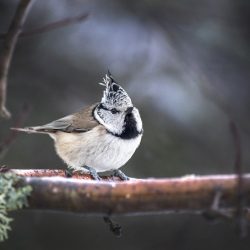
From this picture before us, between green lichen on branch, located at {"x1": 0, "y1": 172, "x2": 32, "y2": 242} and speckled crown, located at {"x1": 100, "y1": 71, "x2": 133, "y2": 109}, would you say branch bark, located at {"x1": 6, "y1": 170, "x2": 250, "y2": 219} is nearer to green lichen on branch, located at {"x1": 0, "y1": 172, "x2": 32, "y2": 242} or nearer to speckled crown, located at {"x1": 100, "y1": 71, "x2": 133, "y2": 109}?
green lichen on branch, located at {"x1": 0, "y1": 172, "x2": 32, "y2": 242}

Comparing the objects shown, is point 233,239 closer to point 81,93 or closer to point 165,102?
point 165,102

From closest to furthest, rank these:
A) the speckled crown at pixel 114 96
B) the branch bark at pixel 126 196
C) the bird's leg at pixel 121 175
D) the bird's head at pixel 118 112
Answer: the branch bark at pixel 126 196, the bird's leg at pixel 121 175, the speckled crown at pixel 114 96, the bird's head at pixel 118 112

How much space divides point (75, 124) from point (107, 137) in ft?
1.70

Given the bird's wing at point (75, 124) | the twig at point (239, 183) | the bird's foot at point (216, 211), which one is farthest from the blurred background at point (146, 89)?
the twig at point (239, 183)

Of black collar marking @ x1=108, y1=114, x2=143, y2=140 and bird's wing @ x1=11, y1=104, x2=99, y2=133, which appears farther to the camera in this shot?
bird's wing @ x1=11, y1=104, x2=99, y2=133

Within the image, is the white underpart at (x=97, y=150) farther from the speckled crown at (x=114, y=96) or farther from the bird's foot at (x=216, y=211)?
the bird's foot at (x=216, y=211)

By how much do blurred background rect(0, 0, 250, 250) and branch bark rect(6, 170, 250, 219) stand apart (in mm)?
3619

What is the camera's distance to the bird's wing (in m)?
4.85

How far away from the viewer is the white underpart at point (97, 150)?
448 cm

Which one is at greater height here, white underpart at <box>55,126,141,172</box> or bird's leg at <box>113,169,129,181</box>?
white underpart at <box>55,126,141,172</box>

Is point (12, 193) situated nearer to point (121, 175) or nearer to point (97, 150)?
point (121, 175)

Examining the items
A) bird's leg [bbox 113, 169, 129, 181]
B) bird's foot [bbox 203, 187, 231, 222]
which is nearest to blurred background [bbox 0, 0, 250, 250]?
bird's leg [bbox 113, 169, 129, 181]

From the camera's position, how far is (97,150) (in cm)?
456

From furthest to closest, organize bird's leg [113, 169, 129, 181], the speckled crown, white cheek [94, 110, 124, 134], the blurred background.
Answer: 1. the blurred background
2. white cheek [94, 110, 124, 134]
3. the speckled crown
4. bird's leg [113, 169, 129, 181]
